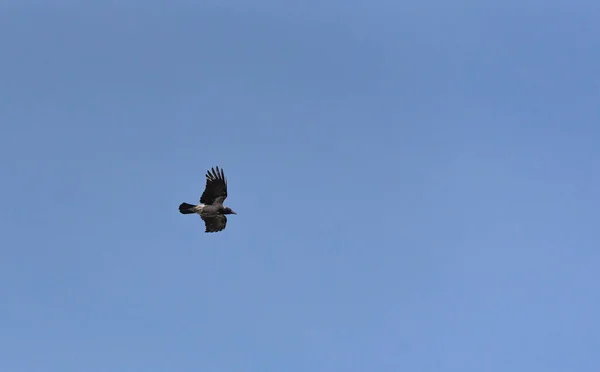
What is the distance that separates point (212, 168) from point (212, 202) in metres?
2.67

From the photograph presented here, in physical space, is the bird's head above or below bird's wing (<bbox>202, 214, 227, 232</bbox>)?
above

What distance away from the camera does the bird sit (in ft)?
272

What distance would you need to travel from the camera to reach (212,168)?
8294cm

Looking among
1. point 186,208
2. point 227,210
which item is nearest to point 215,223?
point 227,210

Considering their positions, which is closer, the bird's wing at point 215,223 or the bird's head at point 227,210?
the bird's head at point 227,210

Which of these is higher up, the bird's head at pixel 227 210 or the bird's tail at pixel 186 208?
the bird's head at pixel 227 210

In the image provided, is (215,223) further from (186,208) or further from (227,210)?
(186,208)

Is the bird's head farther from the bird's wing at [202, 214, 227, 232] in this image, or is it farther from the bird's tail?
the bird's tail

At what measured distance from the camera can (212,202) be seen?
83.7 metres

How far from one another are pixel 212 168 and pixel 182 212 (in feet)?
13.6

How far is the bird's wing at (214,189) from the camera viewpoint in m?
82.9

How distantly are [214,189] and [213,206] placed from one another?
1.41m

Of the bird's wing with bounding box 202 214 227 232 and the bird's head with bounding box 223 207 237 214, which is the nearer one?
the bird's head with bounding box 223 207 237 214

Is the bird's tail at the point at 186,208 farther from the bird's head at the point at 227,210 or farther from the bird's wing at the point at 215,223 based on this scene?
the bird's head at the point at 227,210
